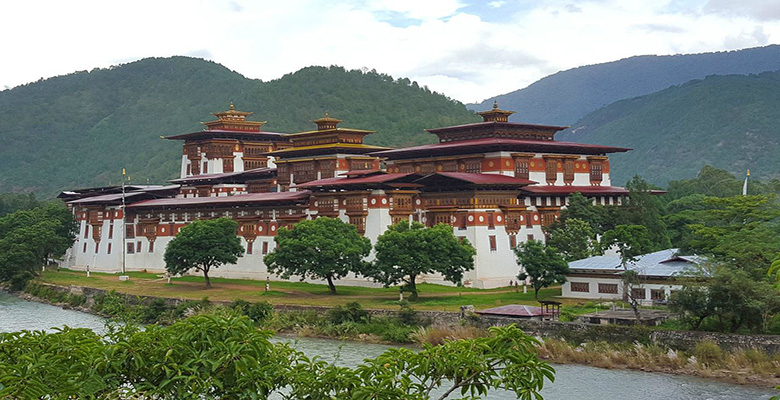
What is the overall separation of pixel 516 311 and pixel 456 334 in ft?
9.82

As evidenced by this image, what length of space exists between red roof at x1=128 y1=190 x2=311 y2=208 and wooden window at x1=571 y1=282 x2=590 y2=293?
2137 cm

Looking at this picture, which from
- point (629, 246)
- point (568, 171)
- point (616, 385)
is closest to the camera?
point (616, 385)

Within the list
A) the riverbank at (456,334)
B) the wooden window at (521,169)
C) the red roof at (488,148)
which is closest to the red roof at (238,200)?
the red roof at (488,148)

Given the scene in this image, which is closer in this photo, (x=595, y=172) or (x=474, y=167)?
(x=474, y=167)

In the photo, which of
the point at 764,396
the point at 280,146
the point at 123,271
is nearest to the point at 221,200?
the point at 123,271

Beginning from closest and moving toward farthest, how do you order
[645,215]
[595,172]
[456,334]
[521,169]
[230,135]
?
[456,334], [645,215], [521,169], [595,172], [230,135]

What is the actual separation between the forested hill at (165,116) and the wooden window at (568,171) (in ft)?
201

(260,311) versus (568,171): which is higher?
(568,171)

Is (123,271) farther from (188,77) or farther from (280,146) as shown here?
(188,77)

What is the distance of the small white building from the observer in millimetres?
47875

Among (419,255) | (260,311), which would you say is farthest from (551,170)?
(260,311)

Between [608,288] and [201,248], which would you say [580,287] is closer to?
[608,288]

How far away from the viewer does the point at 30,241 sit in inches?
2972

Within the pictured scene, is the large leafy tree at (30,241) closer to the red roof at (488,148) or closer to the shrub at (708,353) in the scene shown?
the red roof at (488,148)
